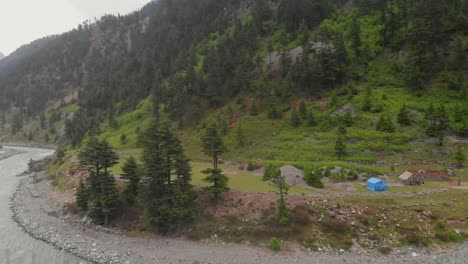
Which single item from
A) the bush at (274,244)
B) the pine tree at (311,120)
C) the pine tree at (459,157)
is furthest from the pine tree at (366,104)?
the bush at (274,244)

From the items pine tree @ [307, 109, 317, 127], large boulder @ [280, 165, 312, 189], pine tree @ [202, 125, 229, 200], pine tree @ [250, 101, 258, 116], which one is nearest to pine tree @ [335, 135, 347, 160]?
large boulder @ [280, 165, 312, 189]

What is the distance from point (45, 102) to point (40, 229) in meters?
192

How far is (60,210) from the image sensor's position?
45500 mm

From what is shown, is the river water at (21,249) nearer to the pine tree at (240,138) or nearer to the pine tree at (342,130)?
the pine tree at (240,138)

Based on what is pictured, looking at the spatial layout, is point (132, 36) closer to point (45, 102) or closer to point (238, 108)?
point (45, 102)

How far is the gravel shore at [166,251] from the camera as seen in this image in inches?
1057

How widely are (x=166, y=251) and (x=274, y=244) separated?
471 inches

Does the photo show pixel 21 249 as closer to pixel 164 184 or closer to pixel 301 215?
pixel 164 184

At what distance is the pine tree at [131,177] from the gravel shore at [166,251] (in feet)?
16.5

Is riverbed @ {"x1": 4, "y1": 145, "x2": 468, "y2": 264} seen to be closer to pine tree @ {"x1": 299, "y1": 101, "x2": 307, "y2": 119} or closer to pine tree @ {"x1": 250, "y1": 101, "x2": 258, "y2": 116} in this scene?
pine tree @ {"x1": 299, "y1": 101, "x2": 307, "y2": 119}

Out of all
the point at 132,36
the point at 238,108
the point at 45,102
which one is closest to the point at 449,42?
the point at 238,108

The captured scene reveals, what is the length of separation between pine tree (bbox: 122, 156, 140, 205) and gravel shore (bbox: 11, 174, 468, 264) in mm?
5016

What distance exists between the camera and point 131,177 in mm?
39938

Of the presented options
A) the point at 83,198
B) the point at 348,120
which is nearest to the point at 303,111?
the point at 348,120
